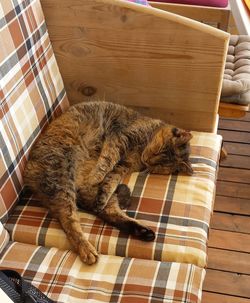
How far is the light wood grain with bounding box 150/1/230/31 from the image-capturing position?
2.16m

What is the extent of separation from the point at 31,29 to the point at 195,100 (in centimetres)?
69

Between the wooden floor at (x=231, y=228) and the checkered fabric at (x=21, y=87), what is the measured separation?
35.7 inches

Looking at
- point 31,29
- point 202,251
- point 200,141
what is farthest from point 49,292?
point 31,29

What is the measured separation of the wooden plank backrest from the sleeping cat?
3.9 inches

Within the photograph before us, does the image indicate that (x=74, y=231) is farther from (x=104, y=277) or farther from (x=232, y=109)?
(x=232, y=109)

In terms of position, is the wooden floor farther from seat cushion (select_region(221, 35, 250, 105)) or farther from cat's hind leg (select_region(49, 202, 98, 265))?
cat's hind leg (select_region(49, 202, 98, 265))

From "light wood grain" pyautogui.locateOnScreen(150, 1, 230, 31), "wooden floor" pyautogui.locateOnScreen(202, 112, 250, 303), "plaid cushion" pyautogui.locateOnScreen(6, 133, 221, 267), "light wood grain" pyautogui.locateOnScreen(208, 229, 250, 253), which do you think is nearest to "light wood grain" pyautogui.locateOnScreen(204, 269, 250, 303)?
"wooden floor" pyautogui.locateOnScreen(202, 112, 250, 303)

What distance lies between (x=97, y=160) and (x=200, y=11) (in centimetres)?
107

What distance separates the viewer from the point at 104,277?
1.22 metres

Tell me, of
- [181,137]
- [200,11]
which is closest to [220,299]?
[181,137]

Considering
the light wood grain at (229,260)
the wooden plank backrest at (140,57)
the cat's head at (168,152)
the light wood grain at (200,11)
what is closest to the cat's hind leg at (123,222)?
the cat's head at (168,152)

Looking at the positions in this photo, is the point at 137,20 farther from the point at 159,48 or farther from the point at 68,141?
the point at 68,141

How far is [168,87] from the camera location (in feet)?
5.50

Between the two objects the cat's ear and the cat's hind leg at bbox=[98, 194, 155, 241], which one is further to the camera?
the cat's ear
